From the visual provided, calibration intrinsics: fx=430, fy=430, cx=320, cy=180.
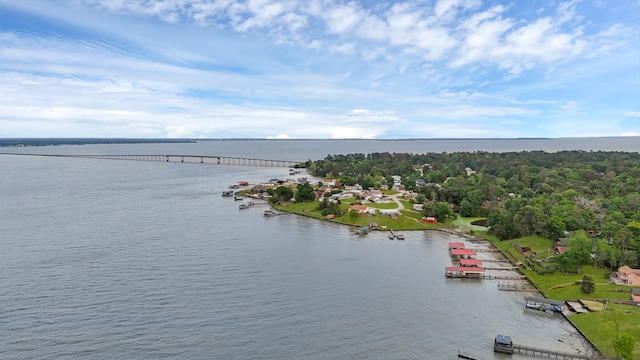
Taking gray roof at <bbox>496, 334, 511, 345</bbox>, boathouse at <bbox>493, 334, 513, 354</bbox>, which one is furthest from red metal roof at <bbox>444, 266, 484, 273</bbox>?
boathouse at <bbox>493, 334, 513, 354</bbox>

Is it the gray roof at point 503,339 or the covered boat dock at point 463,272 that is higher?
the covered boat dock at point 463,272

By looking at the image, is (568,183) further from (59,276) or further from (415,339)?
(59,276)

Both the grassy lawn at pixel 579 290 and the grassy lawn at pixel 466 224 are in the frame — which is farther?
the grassy lawn at pixel 466 224

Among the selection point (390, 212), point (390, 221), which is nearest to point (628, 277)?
point (390, 221)

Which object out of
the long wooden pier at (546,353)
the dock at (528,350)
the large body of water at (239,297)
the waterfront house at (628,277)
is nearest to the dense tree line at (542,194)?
the waterfront house at (628,277)

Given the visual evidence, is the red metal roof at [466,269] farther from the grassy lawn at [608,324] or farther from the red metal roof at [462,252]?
the grassy lawn at [608,324]

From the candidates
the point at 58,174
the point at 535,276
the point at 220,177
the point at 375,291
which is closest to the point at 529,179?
the point at 535,276
